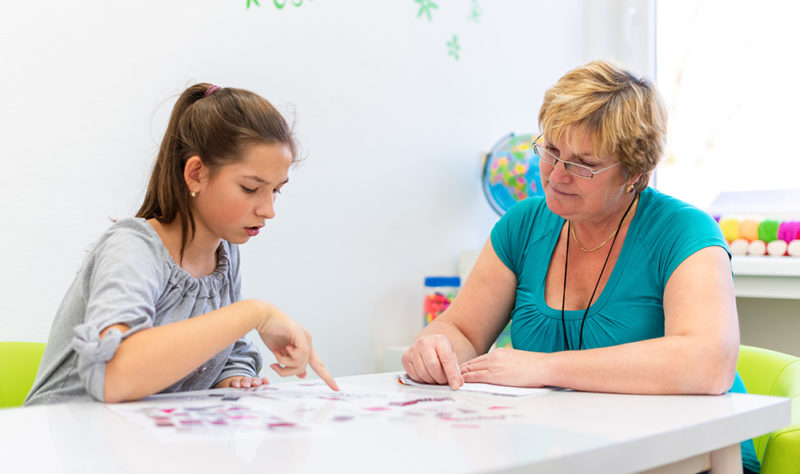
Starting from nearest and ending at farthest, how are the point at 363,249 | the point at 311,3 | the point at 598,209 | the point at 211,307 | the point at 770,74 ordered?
1. the point at 211,307
2. the point at 598,209
3. the point at 311,3
4. the point at 363,249
5. the point at 770,74

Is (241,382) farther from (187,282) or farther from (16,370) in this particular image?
(16,370)

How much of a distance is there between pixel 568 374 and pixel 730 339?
24cm

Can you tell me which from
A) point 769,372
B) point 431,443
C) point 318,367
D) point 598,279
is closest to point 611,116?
point 598,279

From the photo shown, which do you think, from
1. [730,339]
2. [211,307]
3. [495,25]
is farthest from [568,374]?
[495,25]

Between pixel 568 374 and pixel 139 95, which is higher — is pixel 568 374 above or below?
below

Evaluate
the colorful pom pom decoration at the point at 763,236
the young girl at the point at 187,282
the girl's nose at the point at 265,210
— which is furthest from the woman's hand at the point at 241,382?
the colorful pom pom decoration at the point at 763,236

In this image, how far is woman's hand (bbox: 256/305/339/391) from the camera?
0.97 m

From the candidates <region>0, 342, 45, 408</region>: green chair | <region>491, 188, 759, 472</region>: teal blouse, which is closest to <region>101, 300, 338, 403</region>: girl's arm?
<region>0, 342, 45, 408</region>: green chair

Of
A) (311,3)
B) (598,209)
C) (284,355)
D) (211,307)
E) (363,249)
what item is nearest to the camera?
(284,355)

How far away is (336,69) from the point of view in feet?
6.98

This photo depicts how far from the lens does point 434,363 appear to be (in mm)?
1176

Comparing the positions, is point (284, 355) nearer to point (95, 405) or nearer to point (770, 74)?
point (95, 405)

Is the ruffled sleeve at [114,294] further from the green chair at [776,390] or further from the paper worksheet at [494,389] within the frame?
the green chair at [776,390]

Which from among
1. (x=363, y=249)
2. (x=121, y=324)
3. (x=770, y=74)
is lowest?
(x=363, y=249)
